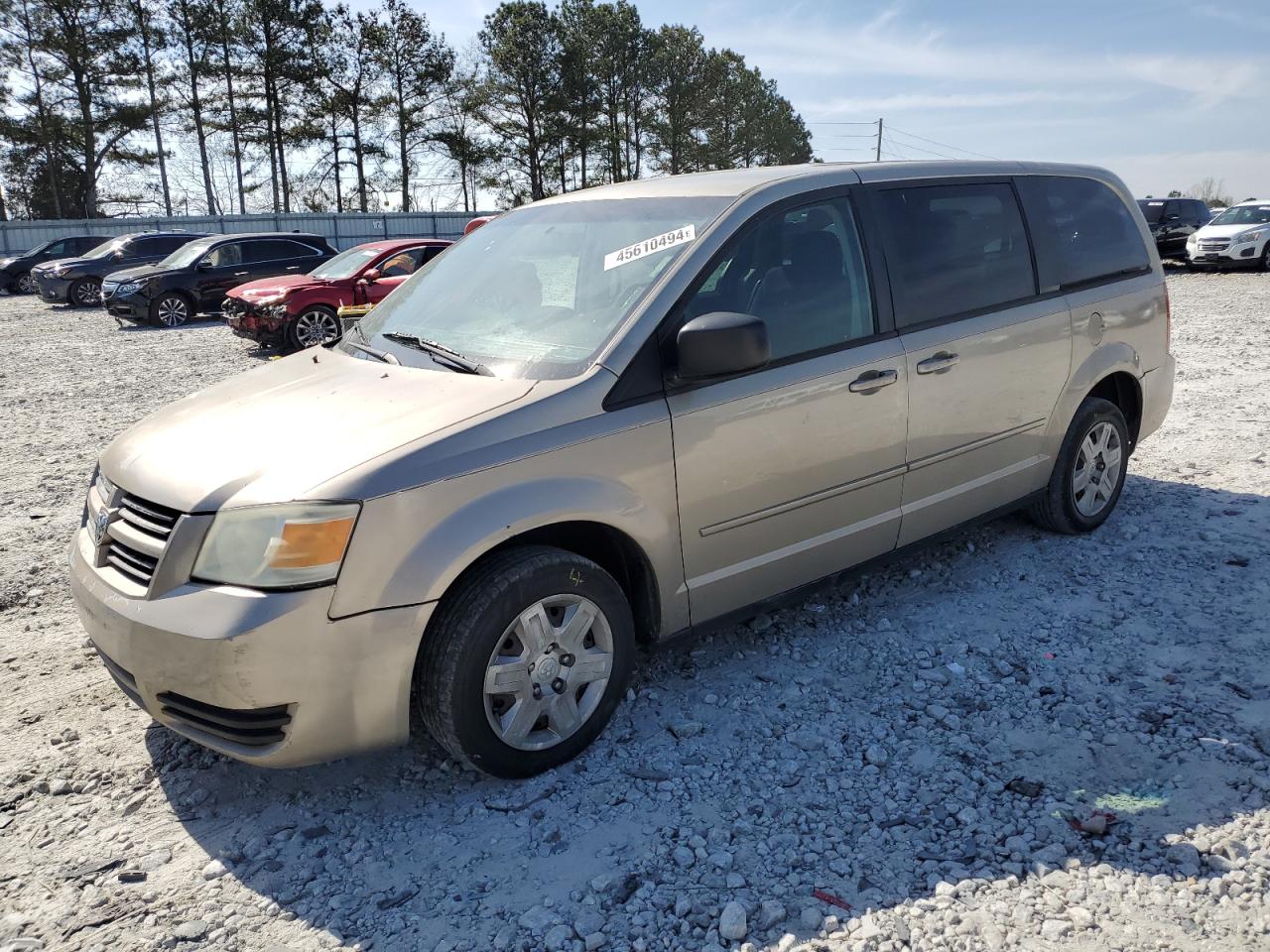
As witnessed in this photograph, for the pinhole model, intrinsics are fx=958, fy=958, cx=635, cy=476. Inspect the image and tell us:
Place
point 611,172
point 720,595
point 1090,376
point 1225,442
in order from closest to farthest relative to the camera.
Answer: point 720,595 < point 1090,376 < point 1225,442 < point 611,172

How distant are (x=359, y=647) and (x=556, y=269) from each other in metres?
1.70

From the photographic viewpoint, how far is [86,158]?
39.2m

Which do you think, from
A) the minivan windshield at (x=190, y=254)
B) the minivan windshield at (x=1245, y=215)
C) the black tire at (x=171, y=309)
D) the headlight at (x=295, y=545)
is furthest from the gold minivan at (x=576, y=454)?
the minivan windshield at (x=1245, y=215)

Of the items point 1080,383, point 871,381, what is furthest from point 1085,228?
point 871,381

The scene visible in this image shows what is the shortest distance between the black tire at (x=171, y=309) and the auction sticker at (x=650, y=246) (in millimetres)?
16146

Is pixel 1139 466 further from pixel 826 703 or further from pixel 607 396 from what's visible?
pixel 607 396

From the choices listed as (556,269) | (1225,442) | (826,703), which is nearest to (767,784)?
(826,703)

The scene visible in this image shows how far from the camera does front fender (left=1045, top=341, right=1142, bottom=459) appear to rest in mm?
4668

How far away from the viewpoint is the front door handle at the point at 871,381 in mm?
3689

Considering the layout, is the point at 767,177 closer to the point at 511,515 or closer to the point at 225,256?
the point at 511,515

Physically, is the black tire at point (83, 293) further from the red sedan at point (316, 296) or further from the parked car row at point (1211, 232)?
the parked car row at point (1211, 232)

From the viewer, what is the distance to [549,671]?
306 cm

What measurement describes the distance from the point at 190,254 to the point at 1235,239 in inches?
886

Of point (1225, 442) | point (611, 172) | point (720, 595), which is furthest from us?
point (611, 172)
